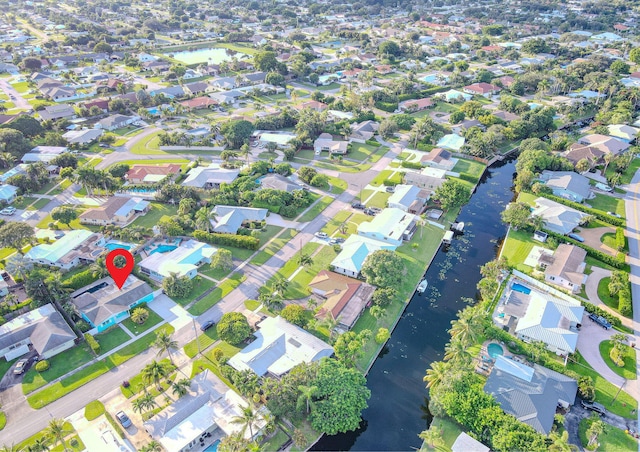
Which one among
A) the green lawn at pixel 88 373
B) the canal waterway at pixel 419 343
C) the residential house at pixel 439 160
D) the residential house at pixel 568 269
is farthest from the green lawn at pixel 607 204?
the green lawn at pixel 88 373

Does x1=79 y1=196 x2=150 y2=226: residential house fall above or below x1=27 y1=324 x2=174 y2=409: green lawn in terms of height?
above

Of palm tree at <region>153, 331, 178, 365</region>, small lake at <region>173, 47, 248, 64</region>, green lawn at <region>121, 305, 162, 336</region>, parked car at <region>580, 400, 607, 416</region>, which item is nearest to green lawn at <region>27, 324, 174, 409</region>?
green lawn at <region>121, 305, 162, 336</region>

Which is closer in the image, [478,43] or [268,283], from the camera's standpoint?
[268,283]

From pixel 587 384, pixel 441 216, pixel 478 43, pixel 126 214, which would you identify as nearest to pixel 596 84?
pixel 478 43

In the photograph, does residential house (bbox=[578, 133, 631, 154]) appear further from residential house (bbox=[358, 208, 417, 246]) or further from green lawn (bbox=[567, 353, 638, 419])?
green lawn (bbox=[567, 353, 638, 419])

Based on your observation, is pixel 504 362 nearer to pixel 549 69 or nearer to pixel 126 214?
pixel 126 214

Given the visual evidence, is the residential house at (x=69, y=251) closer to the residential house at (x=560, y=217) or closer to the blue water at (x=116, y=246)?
the blue water at (x=116, y=246)

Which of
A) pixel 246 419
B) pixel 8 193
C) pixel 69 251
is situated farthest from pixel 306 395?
pixel 8 193
